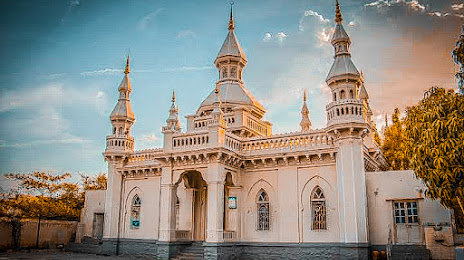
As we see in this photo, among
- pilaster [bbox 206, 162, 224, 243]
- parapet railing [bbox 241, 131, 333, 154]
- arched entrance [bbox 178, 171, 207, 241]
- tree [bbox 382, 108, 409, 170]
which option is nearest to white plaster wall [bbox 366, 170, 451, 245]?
parapet railing [bbox 241, 131, 333, 154]

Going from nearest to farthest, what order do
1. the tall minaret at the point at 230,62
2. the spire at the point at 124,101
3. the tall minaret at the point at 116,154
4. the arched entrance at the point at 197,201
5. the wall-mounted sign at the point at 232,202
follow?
1. the wall-mounted sign at the point at 232,202
2. the arched entrance at the point at 197,201
3. the tall minaret at the point at 116,154
4. the spire at the point at 124,101
5. the tall minaret at the point at 230,62

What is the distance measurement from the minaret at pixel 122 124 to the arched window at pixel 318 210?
12229mm

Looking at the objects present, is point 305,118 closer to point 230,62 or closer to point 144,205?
Result: point 230,62

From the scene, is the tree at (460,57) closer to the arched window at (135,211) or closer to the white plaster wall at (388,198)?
the white plaster wall at (388,198)

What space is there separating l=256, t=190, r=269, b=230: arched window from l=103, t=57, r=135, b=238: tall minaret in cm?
930

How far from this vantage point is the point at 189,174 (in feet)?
77.2

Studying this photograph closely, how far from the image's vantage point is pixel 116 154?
26016 millimetres

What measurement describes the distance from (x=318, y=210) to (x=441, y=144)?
802cm

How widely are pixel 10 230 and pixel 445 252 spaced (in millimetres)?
25008

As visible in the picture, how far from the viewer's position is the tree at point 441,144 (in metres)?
13.1

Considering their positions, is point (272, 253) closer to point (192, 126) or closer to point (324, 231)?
point (324, 231)

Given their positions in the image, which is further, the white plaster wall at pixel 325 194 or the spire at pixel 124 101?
the spire at pixel 124 101

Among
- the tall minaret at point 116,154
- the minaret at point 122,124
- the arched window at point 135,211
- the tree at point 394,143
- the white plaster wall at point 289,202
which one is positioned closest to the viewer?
the white plaster wall at point 289,202

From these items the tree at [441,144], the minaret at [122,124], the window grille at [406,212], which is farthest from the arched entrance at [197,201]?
the tree at [441,144]
